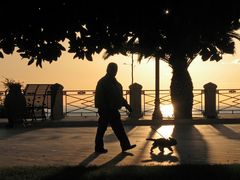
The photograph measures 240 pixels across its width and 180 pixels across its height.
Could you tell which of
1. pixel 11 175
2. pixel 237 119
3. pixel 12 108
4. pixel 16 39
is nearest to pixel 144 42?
pixel 16 39


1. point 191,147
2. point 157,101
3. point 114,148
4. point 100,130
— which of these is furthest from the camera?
point 157,101

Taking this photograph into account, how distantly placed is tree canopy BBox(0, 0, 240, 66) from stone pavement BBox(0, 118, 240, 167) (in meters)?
3.90

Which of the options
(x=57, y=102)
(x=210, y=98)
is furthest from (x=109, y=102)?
(x=210, y=98)

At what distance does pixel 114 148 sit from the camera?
1488cm

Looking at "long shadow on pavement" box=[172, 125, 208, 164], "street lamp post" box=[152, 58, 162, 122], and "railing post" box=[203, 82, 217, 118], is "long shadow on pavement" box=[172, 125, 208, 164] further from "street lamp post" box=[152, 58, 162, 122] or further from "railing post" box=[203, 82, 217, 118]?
"railing post" box=[203, 82, 217, 118]

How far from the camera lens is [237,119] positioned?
83.5ft

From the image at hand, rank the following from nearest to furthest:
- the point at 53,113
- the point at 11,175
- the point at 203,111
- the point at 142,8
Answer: the point at 142,8, the point at 11,175, the point at 53,113, the point at 203,111

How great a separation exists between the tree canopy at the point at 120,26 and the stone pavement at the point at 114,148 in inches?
153

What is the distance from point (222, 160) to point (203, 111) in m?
17.2

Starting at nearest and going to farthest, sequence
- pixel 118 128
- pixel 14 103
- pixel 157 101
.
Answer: pixel 118 128 < pixel 14 103 < pixel 157 101

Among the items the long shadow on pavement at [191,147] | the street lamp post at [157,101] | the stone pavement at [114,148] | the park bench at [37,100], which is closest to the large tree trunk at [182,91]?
the street lamp post at [157,101]

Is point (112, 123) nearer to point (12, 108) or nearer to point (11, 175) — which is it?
point (11, 175)

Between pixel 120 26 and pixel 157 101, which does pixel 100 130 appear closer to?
pixel 120 26

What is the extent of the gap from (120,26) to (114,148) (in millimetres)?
7208
